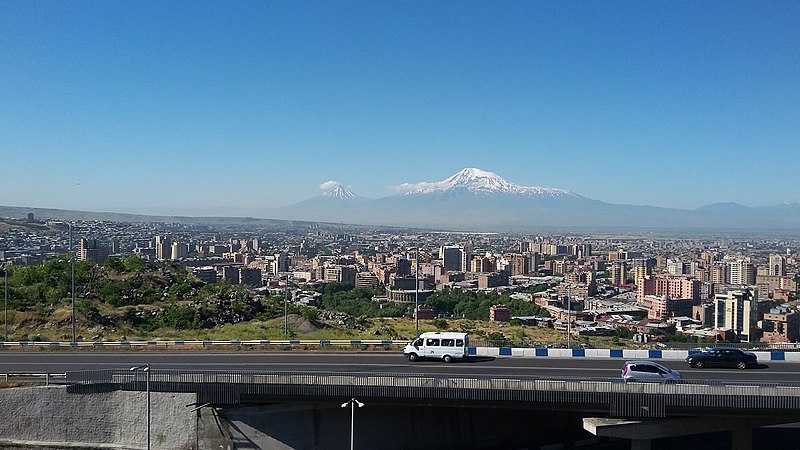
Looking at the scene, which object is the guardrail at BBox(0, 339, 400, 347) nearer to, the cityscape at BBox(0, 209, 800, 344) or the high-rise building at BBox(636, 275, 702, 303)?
the cityscape at BBox(0, 209, 800, 344)

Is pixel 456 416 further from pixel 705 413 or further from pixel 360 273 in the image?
pixel 360 273

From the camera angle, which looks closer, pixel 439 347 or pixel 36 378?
pixel 36 378

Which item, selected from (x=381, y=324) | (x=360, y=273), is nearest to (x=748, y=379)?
(x=381, y=324)

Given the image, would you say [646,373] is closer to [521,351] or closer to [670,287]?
[521,351]

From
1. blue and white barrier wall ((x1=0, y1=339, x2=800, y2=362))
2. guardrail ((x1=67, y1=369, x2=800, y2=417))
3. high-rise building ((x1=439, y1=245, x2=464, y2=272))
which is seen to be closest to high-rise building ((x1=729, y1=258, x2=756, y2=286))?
high-rise building ((x1=439, y1=245, x2=464, y2=272))

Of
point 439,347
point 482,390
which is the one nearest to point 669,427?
point 482,390
